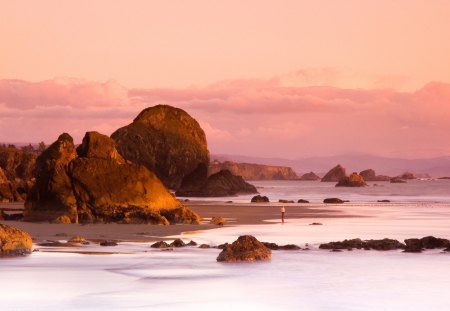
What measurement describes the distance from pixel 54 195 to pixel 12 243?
1999 cm

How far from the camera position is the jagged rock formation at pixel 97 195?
43719 mm

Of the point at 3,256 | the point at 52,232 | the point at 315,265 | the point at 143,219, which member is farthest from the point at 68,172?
the point at 315,265

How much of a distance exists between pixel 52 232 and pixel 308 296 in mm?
19115

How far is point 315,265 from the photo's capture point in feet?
83.8

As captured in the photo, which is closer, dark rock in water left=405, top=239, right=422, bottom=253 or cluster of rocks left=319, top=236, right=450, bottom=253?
dark rock in water left=405, top=239, right=422, bottom=253

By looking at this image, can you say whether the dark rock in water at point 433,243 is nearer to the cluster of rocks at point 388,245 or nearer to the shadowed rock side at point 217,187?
the cluster of rocks at point 388,245

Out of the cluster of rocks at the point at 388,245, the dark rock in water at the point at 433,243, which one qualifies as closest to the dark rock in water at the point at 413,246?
the cluster of rocks at the point at 388,245

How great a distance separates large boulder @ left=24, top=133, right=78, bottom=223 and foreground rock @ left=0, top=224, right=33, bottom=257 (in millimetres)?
15792

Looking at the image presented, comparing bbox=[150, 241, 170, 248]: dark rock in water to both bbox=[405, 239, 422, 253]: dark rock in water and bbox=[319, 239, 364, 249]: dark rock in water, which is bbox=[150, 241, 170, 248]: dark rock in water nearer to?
bbox=[319, 239, 364, 249]: dark rock in water

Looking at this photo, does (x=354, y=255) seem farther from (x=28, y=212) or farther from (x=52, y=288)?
(x=28, y=212)

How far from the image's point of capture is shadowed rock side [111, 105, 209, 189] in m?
164

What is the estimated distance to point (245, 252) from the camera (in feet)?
83.7

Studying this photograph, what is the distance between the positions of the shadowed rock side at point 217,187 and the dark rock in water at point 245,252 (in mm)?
86012

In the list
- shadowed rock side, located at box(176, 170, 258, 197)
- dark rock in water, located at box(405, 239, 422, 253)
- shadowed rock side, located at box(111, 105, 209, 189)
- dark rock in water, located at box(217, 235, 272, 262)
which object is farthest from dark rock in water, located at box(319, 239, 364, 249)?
shadowed rock side, located at box(111, 105, 209, 189)
